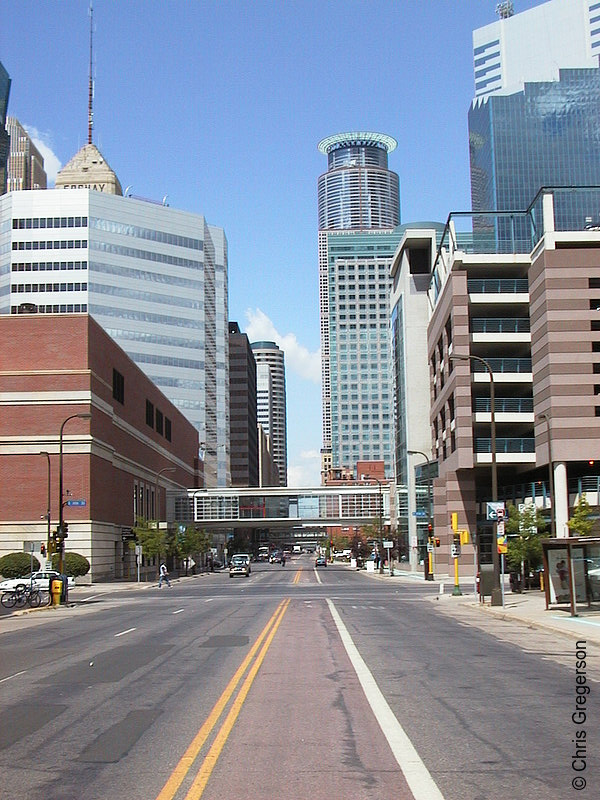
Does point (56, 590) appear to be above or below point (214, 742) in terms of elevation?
below

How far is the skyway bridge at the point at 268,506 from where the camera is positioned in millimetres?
130875

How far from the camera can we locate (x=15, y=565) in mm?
67750

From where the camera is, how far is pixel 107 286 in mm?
145625

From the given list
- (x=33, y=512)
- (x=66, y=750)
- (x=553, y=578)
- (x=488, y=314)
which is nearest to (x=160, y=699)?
(x=66, y=750)

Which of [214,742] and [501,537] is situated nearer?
[214,742]

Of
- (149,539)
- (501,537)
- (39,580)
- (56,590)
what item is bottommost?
(39,580)

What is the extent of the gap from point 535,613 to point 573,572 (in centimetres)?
321

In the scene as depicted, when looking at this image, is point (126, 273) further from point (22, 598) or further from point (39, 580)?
point (22, 598)

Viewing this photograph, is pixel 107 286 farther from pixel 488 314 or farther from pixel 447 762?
pixel 447 762

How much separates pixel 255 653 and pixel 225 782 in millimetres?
11170

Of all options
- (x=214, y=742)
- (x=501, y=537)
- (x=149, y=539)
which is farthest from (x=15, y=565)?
(x=214, y=742)

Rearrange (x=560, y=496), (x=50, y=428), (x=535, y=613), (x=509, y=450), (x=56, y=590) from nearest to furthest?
(x=535, y=613), (x=56, y=590), (x=560, y=496), (x=50, y=428), (x=509, y=450)

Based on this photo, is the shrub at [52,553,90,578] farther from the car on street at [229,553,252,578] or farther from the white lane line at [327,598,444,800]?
the white lane line at [327,598,444,800]

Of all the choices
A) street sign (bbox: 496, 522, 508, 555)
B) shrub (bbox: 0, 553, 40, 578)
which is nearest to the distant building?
shrub (bbox: 0, 553, 40, 578)
